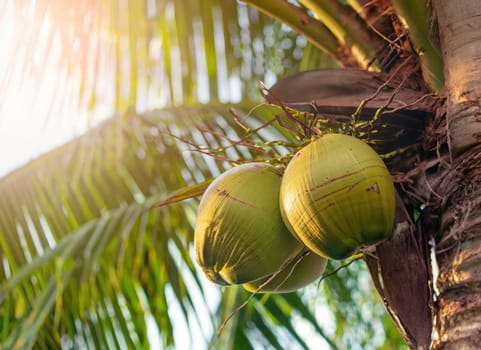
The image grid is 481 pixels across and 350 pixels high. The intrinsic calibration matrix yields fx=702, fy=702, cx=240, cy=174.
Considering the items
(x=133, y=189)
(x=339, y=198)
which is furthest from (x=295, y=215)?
(x=133, y=189)

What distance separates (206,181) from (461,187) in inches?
17.6

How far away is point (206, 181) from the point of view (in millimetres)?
1251

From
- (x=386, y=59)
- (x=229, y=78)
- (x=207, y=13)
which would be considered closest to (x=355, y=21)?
(x=386, y=59)

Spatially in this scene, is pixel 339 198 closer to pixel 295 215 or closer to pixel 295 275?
pixel 295 215

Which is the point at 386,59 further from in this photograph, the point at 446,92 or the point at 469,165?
the point at 469,165

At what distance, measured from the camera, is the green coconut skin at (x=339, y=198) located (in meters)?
0.90

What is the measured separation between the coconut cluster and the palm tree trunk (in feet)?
0.37

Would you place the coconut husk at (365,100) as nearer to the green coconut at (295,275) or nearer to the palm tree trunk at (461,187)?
the palm tree trunk at (461,187)

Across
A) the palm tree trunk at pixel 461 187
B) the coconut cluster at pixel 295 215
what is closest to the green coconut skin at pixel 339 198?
the coconut cluster at pixel 295 215

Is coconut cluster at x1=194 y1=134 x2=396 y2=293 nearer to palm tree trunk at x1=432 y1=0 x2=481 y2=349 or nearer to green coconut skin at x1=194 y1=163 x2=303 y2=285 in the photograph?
green coconut skin at x1=194 y1=163 x2=303 y2=285

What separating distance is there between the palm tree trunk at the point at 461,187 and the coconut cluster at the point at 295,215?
0.37ft

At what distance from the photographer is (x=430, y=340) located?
0.98m

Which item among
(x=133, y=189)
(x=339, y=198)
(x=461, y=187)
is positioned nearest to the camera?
(x=339, y=198)

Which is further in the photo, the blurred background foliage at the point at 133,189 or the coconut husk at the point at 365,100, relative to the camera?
the blurred background foliage at the point at 133,189
